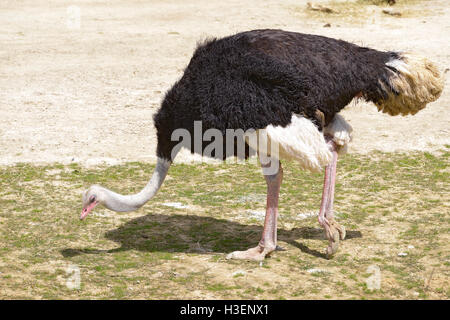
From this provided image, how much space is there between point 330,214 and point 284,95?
→ 116 cm

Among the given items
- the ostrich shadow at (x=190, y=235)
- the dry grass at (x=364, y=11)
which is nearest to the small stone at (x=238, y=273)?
the ostrich shadow at (x=190, y=235)

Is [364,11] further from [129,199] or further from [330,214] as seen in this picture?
[129,199]

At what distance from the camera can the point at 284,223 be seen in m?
7.08

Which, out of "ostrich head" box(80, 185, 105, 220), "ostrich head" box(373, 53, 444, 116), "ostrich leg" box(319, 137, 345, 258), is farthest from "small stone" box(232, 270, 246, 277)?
"ostrich head" box(373, 53, 444, 116)

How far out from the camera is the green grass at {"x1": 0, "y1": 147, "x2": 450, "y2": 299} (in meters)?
5.67

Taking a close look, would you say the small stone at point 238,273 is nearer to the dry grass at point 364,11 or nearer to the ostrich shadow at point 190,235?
the ostrich shadow at point 190,235

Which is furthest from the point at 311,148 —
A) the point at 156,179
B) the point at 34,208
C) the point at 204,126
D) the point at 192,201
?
the point at 34,208

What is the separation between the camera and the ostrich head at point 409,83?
20.2 ft

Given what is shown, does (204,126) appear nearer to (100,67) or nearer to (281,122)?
(281,122)

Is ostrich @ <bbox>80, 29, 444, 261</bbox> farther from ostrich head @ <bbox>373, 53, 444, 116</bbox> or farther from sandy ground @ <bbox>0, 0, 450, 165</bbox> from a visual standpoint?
sandy ground @ <bbox>0, 0, 450, 165</bbox>

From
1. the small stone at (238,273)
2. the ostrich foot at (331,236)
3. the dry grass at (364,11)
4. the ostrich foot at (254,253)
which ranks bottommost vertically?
the small stone at (238,273)

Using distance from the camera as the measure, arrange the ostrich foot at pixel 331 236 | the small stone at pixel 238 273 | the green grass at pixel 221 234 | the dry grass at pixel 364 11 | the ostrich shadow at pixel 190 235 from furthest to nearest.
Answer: the dry grass at pixel 364 11 < the ostrich shadow at pixel 190 235 < the ostrich foot at pixel 331 236 < the small stone at pixel 238 273 < the green grass at pixel 221 234

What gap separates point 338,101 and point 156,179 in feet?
4.83

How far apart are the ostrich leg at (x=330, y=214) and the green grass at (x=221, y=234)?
0.14 m
